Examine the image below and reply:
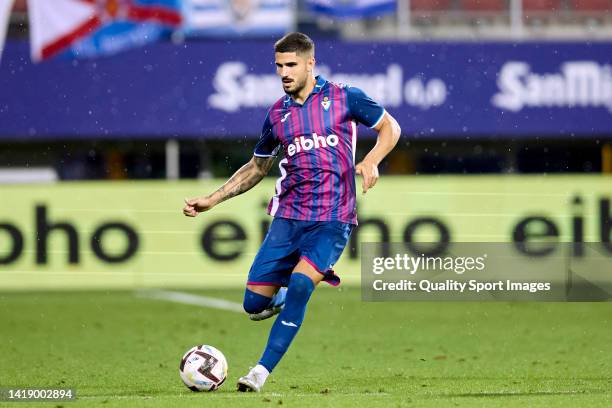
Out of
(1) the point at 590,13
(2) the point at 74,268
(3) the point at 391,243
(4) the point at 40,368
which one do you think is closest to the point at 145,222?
(2) the point at 74,268

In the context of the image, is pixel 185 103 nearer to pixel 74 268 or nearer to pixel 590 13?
pixel 74 268

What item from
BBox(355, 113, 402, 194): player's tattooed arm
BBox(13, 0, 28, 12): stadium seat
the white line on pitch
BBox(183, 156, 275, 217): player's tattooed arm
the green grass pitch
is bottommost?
the white line on pitch

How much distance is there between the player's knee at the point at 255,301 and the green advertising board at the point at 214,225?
698 centimetres

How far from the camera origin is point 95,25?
17.8 metres

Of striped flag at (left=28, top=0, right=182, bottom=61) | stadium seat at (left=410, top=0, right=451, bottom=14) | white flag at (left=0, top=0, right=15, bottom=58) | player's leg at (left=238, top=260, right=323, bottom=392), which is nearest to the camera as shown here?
player's leg at (left=238, top=260, right=323, bottom=392)

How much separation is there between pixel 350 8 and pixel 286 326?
11.5 meters

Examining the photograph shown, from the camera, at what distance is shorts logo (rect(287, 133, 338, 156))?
718 centimetres

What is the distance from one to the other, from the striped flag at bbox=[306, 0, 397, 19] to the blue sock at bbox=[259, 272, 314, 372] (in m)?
11.2

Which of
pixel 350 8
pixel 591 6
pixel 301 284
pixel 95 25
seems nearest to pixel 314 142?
pixel 301 284

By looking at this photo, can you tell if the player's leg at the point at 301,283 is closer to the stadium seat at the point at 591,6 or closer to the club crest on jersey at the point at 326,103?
the club crest on jersey at the point at 326,103

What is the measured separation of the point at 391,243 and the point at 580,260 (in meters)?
2.15

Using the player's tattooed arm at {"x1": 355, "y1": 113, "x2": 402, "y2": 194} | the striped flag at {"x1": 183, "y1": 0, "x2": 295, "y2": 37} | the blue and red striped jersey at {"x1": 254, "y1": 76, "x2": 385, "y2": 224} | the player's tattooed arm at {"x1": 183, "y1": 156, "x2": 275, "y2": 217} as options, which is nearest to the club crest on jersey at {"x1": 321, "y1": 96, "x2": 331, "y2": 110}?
the blue and red striped jersey at {"x1": 254, "y1": 76, "x2": 385, "y2": 224}

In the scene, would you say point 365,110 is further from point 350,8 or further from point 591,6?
point 591,6

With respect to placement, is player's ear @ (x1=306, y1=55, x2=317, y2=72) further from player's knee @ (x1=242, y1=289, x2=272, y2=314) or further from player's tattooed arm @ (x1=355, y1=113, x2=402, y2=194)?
player's knee @ (x1=242, y1=289, x2=272, y2=314)
